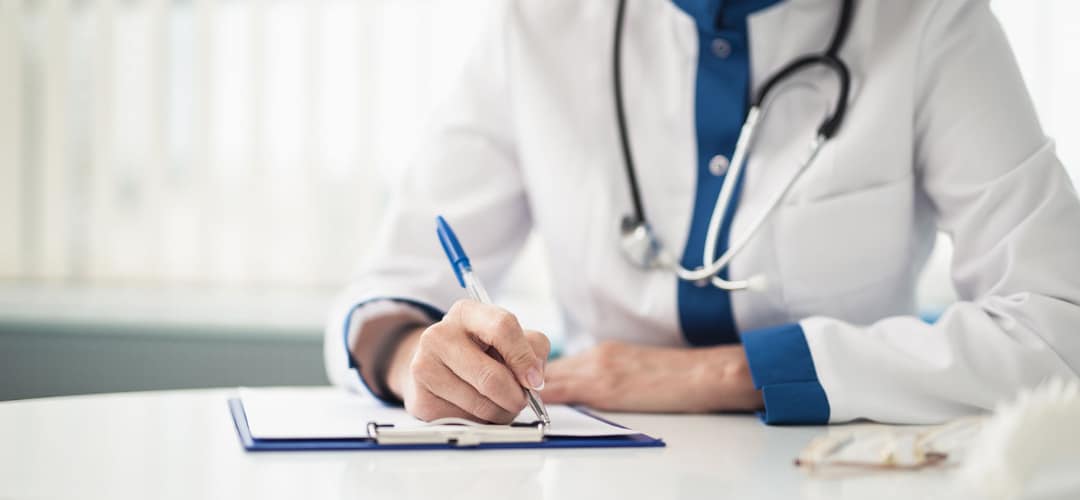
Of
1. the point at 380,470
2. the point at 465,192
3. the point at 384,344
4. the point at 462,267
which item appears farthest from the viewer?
the point at 465,192

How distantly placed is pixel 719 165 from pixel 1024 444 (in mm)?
756

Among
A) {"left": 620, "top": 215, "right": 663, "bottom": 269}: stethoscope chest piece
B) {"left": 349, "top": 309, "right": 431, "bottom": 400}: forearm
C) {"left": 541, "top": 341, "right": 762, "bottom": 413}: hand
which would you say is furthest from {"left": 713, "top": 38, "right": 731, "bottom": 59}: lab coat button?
{"left": 349, "top": 309, "right": 431, "bottom": 400}: forearm

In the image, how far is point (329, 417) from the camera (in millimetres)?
929

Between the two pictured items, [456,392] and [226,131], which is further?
[226,131]

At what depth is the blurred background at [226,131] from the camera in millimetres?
2523

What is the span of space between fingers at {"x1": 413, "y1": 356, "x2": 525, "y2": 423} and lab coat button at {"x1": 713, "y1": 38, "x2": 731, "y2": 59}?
594 mm

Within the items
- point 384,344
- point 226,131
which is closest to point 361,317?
point 384,344

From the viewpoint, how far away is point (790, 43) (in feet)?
4.16

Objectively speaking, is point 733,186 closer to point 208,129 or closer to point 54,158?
point 208,129

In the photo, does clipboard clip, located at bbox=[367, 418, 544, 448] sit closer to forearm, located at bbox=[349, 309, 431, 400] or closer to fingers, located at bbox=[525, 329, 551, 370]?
fingers, located at bbox=[525, 329, 551, 370]

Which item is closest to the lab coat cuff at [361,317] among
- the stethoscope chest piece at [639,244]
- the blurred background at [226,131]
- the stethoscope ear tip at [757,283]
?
the stethoscope chest piece at [639,244]

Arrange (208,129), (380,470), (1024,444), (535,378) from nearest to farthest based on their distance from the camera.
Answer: (1024,444) → (380,470) → (535,378) → (208,129)

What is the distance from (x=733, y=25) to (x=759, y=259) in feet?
0.99

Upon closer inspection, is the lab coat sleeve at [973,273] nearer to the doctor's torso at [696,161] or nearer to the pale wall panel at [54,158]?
the doctor's torso at [696,161]
